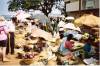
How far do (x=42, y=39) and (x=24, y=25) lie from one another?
291cm

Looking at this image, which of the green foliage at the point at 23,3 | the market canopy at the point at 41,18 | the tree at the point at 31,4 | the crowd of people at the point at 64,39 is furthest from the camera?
the green foliage at the point at 23,3

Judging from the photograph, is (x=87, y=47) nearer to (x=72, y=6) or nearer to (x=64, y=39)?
(x=64, y=39)

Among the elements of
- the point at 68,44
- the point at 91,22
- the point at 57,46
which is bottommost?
the point at 57,46

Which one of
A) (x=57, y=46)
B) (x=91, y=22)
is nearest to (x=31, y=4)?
(x=57, y=46)

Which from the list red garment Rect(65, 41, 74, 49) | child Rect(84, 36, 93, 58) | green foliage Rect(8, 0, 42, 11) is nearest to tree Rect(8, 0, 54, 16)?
green foliage Rect(8, 0, 42, 11)

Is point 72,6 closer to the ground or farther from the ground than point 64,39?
closer to the ground

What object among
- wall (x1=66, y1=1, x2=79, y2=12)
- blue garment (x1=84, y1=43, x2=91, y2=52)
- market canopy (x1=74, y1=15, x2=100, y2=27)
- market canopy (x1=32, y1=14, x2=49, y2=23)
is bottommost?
wall (x1=66, y1=1, x2=79, y2=12)

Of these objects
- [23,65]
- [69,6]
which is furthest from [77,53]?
[69,6]

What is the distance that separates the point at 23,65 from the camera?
7.44m

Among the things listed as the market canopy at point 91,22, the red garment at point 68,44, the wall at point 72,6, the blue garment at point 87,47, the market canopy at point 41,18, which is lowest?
the wall at point 72,6

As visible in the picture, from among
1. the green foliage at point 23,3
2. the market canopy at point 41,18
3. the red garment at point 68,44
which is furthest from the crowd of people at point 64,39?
the green foliage at point 23,3

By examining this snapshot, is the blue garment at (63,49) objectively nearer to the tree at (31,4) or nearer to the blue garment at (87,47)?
the blue garment at (87,47)

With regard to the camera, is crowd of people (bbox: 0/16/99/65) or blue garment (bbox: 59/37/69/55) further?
blue garment (bbox: 59/37/69/55)

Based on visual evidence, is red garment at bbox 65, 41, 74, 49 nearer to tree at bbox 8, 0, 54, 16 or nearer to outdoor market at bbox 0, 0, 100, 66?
outdoor market at bbox 0, 0, 100, 66
